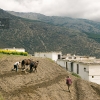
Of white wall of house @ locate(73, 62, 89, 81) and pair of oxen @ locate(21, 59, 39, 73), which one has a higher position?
pair of oxen @ locate(21, 59, 39, 73)

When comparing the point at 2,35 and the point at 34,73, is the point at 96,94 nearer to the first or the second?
the point at 34,73

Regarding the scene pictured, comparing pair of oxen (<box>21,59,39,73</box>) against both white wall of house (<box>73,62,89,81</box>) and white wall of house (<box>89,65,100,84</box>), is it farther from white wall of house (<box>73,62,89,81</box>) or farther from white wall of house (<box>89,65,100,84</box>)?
white wall of house (<box>73,62,89,81</box>)

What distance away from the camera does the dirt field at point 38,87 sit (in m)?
19.8

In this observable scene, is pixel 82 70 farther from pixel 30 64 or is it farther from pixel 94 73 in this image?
pixel 30 64

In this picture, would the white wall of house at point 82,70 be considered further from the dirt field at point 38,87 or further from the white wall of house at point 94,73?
the dirt field at point 38,87

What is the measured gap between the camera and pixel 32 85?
871 inches

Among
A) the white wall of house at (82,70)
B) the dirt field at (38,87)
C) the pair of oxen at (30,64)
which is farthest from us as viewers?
the white wall of house at (82,70)

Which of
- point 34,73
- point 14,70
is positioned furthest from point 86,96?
point 14,70

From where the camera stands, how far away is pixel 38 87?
22047 mm

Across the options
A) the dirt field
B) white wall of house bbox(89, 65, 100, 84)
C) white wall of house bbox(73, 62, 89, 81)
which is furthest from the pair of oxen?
white wall of house bbox(73, 62, 89, 81)

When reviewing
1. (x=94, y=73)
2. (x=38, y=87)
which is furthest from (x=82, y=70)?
(x=38, y=87)

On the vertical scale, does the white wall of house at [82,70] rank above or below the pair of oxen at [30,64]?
below

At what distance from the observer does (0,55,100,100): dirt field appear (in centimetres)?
1975

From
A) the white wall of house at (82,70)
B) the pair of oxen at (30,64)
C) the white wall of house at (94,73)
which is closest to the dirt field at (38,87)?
the pair of oxen at (30,64)
